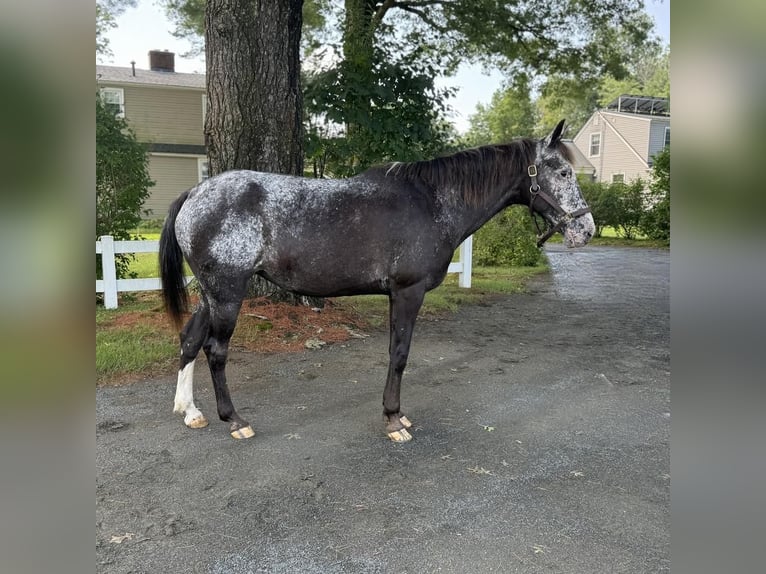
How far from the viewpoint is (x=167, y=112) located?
71.5 ft

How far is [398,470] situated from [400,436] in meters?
0.41

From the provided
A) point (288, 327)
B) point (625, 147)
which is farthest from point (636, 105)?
point (288, 327)

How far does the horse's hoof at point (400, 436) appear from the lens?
11.1ft

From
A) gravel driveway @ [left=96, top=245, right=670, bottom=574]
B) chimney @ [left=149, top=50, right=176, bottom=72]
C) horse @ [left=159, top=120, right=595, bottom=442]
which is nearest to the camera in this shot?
gravel driveway @ [left=96, top=245, right=670, bottom=574]

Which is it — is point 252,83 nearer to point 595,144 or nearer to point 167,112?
point 167,112

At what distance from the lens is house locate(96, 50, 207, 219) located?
20.9 metres

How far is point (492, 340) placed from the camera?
6.17m

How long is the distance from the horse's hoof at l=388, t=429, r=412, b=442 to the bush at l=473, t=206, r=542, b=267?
9.79m

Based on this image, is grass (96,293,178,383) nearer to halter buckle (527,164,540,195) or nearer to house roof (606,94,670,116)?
halter buckle (527,164,540,195)

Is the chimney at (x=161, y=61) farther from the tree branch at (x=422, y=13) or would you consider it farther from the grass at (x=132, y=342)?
the grass at (x=132, y=342)

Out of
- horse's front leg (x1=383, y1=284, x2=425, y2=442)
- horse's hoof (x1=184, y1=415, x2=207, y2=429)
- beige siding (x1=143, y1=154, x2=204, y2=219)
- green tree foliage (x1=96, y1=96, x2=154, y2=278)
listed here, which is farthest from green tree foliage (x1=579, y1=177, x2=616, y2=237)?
horse's hoof (x1=184, y1=415, x2=207, y2=429)
